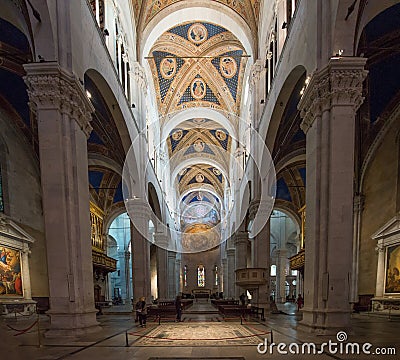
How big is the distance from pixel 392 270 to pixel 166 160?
22.4m

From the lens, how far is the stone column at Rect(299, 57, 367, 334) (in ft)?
25.6

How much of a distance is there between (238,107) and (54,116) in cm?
2015

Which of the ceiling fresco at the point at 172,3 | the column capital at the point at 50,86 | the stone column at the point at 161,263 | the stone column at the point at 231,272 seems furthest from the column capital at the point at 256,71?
the stone column at the point at 231,272

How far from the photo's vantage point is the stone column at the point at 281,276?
1117 inches

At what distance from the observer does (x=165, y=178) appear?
32188 millimetres

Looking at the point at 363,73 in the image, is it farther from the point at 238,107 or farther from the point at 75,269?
the point at 238,107

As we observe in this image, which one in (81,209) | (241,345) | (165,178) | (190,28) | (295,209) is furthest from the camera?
(165,178)

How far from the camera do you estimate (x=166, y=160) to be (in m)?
32.3

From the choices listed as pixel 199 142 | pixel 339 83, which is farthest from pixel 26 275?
pixel 199 142

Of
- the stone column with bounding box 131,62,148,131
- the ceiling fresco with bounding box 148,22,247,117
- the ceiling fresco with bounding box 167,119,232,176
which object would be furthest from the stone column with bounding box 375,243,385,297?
the ceiling fresco with bounding box 167,119,232,176

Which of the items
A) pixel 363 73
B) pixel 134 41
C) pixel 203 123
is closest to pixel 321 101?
pixel 363 73

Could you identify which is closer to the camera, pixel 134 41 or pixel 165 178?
pixel 134 41

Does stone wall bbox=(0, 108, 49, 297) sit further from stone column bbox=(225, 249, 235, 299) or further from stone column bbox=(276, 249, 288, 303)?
stone column bbox=(276, 249, 288, 303)

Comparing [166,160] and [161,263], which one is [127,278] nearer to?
[161,263]
